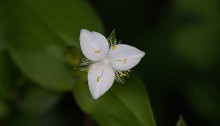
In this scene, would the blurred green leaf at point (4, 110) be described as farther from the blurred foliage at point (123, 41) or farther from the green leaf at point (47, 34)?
the green leaf at point (47, 34)

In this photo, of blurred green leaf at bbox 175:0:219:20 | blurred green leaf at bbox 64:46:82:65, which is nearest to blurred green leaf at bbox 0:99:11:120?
blurred green leaf at bbox 64:46:82:65

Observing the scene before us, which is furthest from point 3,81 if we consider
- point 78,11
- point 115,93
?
point 115,93

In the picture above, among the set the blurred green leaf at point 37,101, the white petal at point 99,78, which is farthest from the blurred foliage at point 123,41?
the white petal at point 99,78

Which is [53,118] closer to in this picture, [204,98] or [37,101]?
[37,101]

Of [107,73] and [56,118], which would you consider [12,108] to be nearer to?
[56,118]

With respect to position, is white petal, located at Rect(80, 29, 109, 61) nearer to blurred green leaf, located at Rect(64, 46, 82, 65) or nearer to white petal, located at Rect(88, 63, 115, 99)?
white petal, located at Rect(88, 63, 115, 99)

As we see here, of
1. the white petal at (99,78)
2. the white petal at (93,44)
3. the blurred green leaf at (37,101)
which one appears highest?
the white petal at (93,44)
